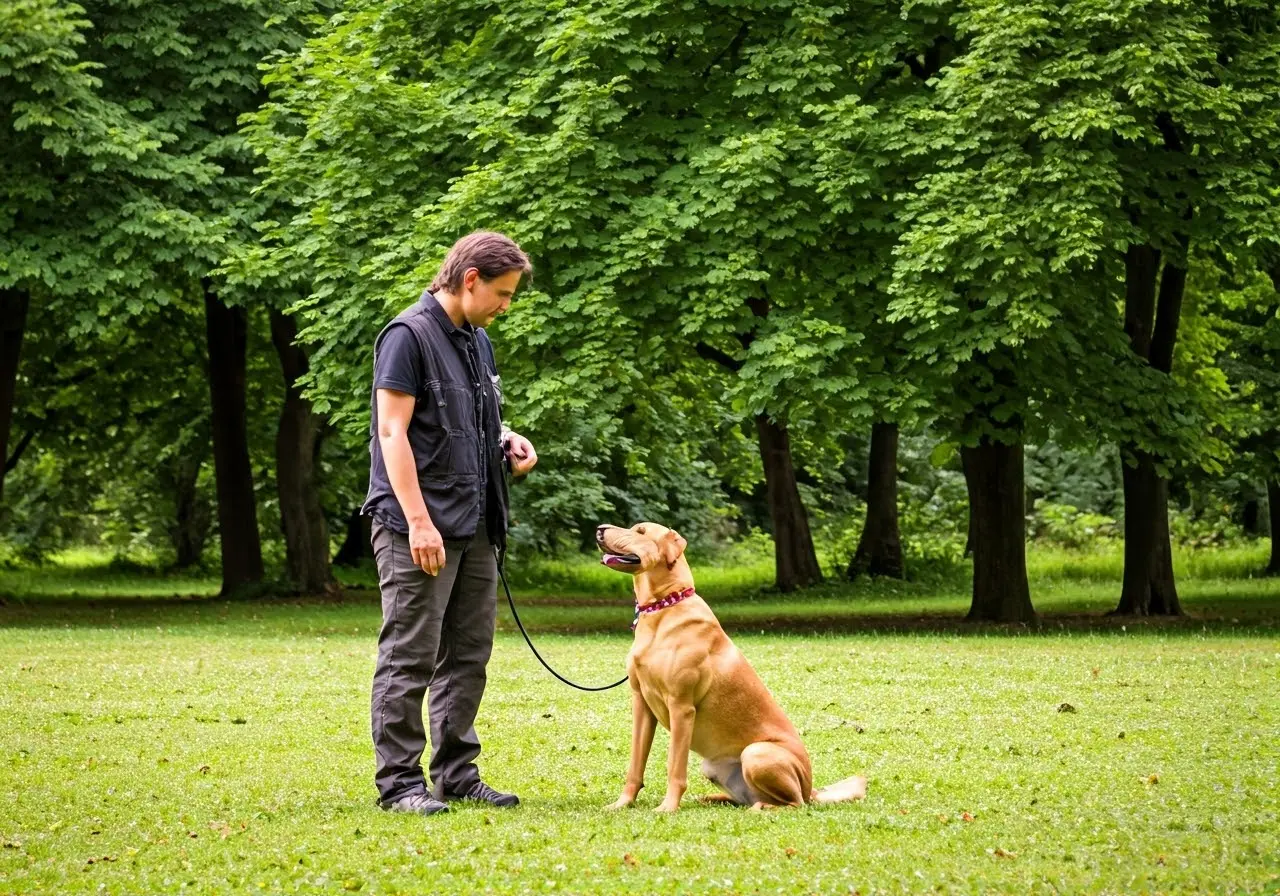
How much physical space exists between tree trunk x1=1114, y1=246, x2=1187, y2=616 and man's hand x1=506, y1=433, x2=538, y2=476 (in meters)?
14.0

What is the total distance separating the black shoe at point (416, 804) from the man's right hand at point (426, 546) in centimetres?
98

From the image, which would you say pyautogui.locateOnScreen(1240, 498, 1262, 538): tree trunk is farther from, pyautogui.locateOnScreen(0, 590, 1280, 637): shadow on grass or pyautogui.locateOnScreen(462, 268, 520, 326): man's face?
pyautogui.locateOnScreen(462, 268, 520, 326): man's face

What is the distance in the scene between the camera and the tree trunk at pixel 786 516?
2691 centimetres

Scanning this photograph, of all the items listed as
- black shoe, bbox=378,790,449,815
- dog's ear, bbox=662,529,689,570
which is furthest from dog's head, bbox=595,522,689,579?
black shoe, bbox=378,790,449,815

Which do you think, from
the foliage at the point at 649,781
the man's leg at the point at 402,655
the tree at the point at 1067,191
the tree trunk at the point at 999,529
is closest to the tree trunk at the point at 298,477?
the foliage at the point at 649,781

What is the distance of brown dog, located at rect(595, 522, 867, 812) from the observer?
667 centimetres

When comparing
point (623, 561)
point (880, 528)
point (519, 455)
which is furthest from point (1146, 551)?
point (623, 561)

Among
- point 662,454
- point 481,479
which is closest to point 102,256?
point 662,454

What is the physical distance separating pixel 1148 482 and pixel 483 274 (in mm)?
15353

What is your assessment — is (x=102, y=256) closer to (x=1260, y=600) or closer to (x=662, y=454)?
(x=662, y=454)

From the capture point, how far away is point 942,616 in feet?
71.9

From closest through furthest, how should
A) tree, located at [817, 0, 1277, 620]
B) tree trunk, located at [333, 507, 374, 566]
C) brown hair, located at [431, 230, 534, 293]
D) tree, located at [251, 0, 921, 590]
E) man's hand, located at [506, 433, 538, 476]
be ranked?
brown hair, located at [431, 230, 534, 293]
man's hand, located at [506, 433, 538, 476]
tree, located at [817, 0, 1277, 620]
tree, located at [251, 0, 921, 590]
tree trunk, located at [333, 507, 374, 566]

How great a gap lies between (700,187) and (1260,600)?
12.2 meters

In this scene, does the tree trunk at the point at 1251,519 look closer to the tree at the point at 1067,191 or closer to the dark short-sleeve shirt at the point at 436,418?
the tree at the point at 1067,191
